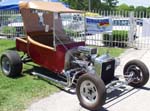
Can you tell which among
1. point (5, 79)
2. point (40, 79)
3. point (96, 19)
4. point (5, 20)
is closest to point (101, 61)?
point (40, 79)

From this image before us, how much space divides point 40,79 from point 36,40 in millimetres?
1051

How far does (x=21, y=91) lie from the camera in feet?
22.7

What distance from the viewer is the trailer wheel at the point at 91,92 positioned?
18.7 ft

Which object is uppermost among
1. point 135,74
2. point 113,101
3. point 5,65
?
point 5,65

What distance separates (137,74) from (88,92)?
68.0 inches

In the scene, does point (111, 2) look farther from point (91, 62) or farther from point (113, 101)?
point (113, 101)

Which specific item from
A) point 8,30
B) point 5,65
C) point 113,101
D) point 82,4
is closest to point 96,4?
point 82,4

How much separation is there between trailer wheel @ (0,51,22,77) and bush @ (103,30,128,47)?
279 inches

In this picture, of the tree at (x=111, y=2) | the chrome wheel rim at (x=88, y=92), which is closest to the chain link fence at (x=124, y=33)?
the chrome wheel rim at (x=88, y=92)

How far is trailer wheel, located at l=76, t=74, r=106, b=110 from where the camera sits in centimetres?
570

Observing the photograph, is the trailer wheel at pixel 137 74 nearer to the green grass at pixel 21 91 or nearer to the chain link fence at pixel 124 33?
the green grass at pixel 21 91

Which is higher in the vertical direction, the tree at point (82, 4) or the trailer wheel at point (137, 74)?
the tree at point (82, 4)

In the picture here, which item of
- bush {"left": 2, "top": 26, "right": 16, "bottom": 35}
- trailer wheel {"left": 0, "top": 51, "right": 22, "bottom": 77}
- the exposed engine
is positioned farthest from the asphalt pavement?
bush {"left": 2, "top": 26, "right": 16, "bottom": 35}

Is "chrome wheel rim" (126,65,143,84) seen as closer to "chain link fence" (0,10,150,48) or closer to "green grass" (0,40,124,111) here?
"green grass" (0,40,124,111)
